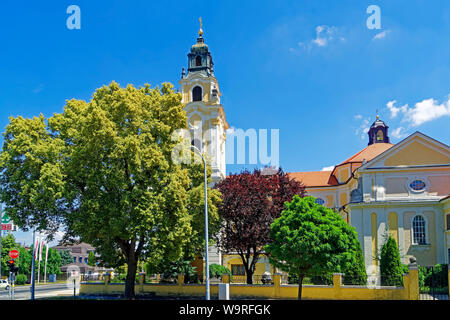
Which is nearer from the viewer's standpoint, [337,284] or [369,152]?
[337,284]

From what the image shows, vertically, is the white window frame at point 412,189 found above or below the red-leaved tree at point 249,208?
above

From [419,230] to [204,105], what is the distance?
26.3m

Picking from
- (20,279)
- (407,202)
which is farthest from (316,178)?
(20,279)

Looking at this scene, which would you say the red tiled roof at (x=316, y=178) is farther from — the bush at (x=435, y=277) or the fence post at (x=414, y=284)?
the fence post at (x=414, y=284)

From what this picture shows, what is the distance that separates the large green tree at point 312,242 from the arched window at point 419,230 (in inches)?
631

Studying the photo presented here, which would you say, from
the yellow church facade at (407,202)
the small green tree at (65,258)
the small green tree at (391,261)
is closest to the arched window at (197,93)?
the yellow church facade at (407,202)

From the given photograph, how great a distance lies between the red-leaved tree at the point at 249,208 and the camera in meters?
32.0

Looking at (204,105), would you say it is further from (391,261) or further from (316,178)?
(391,261)

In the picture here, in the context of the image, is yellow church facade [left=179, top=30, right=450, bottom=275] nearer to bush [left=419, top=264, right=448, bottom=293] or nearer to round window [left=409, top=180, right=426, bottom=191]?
round window [left=409, top=180, right=426, bottom=191]

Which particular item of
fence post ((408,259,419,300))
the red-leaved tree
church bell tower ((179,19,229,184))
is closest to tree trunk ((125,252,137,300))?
the red-leaved tree

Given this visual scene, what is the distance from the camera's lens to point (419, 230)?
3800cm

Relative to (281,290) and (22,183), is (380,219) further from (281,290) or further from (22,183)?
(22,183)

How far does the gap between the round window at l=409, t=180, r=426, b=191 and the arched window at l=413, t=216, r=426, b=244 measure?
2.72 metres
